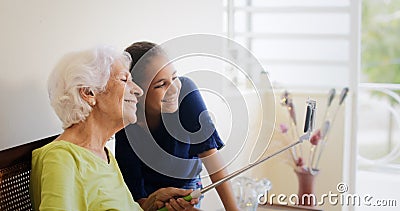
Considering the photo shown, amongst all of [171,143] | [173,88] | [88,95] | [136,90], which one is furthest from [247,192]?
[88,95]

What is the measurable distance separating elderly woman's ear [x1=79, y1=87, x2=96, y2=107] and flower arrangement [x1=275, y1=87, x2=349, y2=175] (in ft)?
5.42

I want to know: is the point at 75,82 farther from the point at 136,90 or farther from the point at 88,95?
the point at 136,90

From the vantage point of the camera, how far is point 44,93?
1.67 m

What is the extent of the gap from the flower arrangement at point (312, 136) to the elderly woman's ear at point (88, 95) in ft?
5.42

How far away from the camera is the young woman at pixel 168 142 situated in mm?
1629

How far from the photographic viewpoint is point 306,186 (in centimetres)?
286

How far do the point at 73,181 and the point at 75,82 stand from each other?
0.80 ft

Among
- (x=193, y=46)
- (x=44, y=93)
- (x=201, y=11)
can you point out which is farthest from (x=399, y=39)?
(x=44, y=93)

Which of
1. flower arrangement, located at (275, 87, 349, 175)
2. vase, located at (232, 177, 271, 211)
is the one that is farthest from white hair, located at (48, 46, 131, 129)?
flower arrangement, located at (275, 87, 349, 175)

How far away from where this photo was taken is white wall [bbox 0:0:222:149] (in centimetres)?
153

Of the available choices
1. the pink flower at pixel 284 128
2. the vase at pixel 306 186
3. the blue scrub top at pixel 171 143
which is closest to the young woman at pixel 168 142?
the blue scrub top at pixel 171 143

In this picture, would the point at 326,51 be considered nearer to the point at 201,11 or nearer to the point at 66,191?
the point at 201,11

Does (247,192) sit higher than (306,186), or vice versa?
(247,192)

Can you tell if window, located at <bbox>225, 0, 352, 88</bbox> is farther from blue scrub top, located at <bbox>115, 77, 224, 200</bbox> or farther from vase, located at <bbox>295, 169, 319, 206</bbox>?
blue scrub top, located at <bbox>115, 77, 224, 200</bbox>
